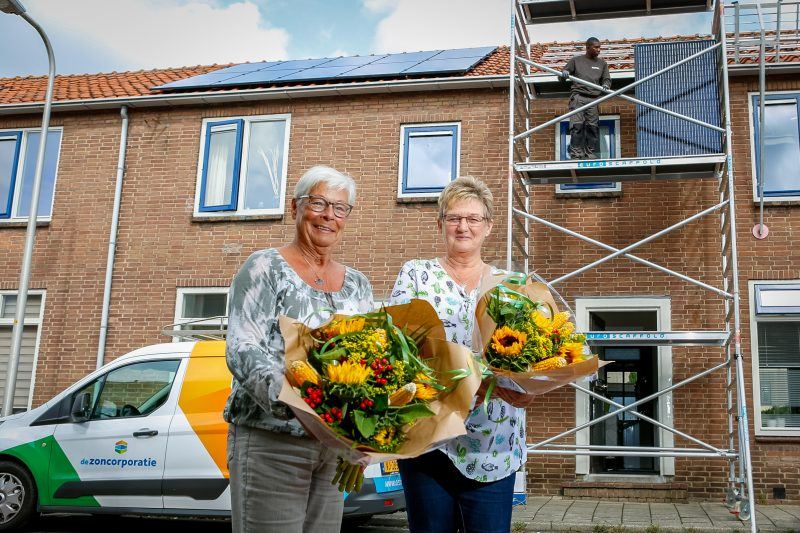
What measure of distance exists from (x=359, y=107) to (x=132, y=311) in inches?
200

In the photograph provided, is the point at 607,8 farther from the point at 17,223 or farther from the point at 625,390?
the point at 17,223

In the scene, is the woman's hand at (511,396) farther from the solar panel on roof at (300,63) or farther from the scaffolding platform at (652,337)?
the solar panel on roof at (300,63)

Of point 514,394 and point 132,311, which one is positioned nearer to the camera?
point 514,394

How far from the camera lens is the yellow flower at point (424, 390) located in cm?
253

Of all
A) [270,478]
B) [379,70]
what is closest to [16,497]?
[270,478]

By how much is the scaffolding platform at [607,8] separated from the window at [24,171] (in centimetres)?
873

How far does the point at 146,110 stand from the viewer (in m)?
14.5

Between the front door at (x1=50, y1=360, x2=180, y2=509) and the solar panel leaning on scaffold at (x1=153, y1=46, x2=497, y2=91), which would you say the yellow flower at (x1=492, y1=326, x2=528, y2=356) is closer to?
the front door at (x1=50, y1=360, x2=180, y2=509)

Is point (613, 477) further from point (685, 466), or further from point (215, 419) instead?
point (215, 419)

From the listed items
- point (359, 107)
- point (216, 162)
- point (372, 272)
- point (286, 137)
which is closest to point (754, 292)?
point (372, 272)

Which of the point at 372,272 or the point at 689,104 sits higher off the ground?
the point at 689,104

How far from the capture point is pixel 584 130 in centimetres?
1158

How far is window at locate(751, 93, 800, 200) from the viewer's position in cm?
1198

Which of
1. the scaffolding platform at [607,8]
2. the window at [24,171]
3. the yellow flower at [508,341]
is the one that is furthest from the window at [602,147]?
the yellow flower at [508,341]
